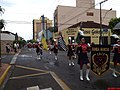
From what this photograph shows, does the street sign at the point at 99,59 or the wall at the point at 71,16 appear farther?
the wall at the point at 71,16

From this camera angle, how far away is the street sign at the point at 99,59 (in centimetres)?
1232

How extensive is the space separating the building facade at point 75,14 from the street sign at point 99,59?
236 feet

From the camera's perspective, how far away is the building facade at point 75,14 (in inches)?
3381

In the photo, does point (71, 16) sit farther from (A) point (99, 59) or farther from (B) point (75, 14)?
(A) point (99, 59)

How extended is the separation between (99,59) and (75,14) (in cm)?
7741

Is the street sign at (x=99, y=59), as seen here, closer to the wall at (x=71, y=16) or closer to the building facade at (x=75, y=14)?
the building facade at (x=75, y=14)

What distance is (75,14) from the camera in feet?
292

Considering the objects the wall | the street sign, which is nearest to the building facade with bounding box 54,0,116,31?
the wall

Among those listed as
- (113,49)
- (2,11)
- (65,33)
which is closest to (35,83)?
(113,49)

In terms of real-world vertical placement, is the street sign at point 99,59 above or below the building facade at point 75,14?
below

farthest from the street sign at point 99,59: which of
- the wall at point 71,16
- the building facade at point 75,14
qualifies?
the wall at point 71,16

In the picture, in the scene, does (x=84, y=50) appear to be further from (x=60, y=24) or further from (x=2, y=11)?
(x=60, y=24)

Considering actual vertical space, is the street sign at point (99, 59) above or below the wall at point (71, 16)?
below

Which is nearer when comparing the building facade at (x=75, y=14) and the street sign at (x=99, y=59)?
the street sign at (x=99, y=59)
